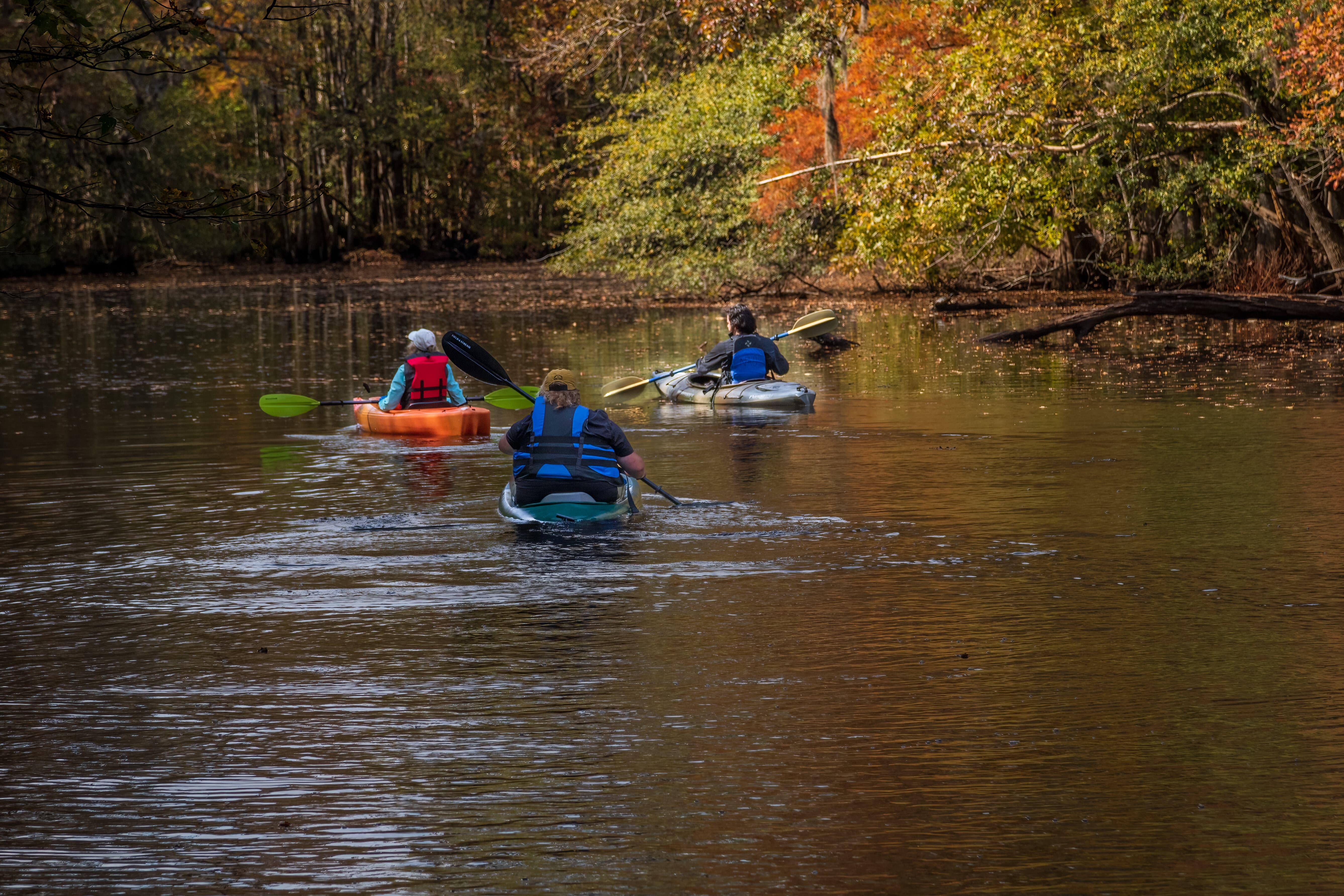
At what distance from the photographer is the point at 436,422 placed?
58.1 ft

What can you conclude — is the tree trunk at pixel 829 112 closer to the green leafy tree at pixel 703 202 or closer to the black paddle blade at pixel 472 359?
the green leafy tree at pixel 703 202

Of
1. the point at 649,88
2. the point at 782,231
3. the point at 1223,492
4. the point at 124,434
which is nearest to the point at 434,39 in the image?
the point at 649,88

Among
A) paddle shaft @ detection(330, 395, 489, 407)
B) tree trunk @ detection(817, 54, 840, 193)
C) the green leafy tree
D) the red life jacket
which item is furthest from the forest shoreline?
the red life jacket

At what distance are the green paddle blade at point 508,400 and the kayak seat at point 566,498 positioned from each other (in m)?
5.20

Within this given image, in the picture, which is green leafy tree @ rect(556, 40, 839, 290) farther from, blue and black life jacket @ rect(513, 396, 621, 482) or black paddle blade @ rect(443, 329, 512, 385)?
blue and black life jacket @ rect(513, 396, 621, 482)

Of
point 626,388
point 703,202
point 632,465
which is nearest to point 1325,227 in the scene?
point 703,202

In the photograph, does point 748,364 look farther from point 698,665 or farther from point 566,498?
point 698,665

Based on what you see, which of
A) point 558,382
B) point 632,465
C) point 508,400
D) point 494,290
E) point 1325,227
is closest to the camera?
point 558,382

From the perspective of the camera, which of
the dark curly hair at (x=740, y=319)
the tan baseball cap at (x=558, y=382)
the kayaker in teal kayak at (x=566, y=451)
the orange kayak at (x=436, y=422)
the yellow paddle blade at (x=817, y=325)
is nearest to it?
the tan baseball cap at (x=558, y=382)

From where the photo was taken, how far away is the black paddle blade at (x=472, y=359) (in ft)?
49.7

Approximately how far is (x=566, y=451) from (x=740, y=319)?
324 inches

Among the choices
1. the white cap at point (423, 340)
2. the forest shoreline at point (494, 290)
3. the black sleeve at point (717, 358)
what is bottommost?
the black sleeve at point (717, 358)

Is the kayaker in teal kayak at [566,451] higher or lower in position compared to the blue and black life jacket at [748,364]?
lower

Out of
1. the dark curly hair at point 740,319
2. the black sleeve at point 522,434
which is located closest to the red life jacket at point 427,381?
the dark curly hair at point 740,319
